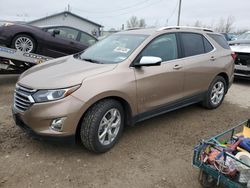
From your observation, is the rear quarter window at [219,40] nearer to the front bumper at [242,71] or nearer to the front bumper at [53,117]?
the front bumper at [242,71]

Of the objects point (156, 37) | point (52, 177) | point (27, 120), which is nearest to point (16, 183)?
point (52, 177)

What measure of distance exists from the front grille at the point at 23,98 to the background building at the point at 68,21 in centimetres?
3146

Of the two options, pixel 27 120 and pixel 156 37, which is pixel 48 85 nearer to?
pixel 27 120

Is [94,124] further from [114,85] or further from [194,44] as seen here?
[194,44]

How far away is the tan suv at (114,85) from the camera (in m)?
3.27

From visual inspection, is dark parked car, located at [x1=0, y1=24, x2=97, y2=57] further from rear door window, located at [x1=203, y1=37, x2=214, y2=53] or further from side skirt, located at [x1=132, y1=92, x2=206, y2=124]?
side skirt, located at [x1=132, y1=92, x2=206, y2=124]

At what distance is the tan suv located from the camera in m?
3.27

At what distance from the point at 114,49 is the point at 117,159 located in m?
1.76

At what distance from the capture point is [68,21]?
3509 cm

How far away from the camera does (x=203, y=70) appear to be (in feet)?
16.8

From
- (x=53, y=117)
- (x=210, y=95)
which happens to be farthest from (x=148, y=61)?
(x=210, y=95)

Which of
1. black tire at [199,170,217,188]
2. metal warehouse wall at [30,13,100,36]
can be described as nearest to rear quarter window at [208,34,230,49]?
black tire at [199,170,217,188]

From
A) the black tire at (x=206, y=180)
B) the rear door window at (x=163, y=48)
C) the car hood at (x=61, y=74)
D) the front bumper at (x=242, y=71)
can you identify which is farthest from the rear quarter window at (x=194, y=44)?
the front bumper at (x=242, y=71)

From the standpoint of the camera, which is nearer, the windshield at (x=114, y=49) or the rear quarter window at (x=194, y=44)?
the windshield at (x=114, y=49)
